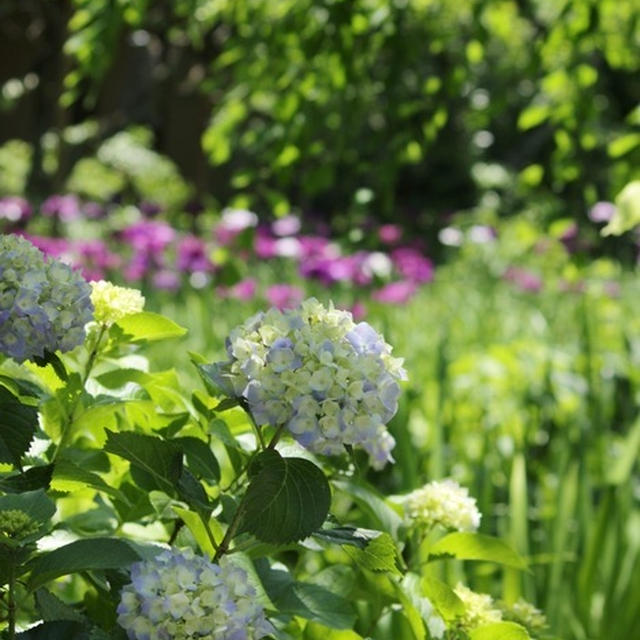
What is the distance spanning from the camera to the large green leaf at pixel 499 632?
902 millimetres

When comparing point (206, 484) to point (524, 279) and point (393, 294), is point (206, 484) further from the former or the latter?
point (524, 279)

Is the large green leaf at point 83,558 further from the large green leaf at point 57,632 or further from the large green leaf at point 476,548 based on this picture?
the large green leaf at point 476,548

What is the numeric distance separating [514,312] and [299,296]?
147 cm

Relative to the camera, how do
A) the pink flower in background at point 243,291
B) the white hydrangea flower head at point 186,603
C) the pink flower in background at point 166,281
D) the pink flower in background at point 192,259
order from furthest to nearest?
1. the pink flower in background at point 192,259
2. the pink flower in background at point 166,281
3. the pink flower in background at point 243,291
4. the white hydrangea flower head at point 186,603

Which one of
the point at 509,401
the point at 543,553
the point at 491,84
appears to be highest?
the point at 491,84

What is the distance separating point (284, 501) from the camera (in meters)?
0.77

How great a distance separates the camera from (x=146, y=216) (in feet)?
20.9

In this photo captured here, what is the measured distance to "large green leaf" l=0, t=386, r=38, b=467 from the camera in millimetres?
798

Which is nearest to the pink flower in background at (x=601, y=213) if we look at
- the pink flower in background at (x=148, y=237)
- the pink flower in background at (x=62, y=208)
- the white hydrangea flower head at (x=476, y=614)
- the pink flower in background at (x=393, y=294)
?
the pink flower in background at (x=393, y=294)

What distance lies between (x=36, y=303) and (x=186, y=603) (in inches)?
9.5

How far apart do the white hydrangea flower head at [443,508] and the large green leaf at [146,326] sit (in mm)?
303

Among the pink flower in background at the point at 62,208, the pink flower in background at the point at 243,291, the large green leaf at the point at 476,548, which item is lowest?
the large green leaf at the point at 476,548

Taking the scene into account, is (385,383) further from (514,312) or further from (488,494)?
(514,312)

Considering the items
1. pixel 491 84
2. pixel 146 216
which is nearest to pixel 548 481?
pixel 146 216
